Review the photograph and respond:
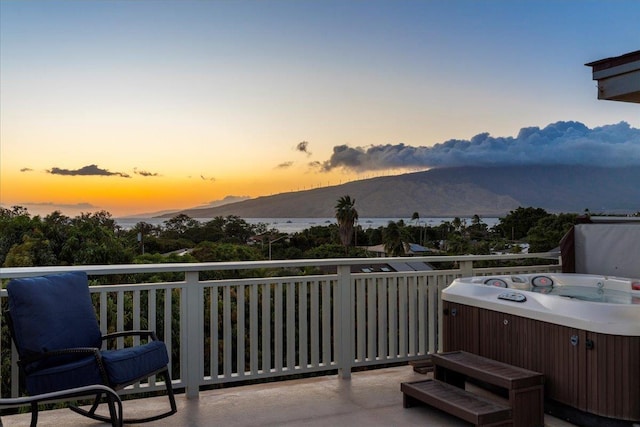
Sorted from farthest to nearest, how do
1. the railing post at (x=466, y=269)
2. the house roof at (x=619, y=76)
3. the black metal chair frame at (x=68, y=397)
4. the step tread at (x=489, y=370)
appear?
the railing post at (x=466, y=269), the house roof at (x=619, y=76), the step tread at (x=489, y=370), the black metal chair frame at (x=68, y=397)

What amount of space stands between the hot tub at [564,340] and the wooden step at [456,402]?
1.34 feet

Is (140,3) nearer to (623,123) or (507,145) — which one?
(623,123)

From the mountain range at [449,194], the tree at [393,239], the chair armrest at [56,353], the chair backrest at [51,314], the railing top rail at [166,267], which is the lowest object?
the tree at [393,239]

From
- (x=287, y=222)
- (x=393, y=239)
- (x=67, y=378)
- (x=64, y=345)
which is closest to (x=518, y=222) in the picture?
(x=393, y=239)

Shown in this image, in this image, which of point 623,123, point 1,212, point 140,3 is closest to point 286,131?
point 140,3

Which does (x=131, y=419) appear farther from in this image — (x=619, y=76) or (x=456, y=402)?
(x=619, y=76)

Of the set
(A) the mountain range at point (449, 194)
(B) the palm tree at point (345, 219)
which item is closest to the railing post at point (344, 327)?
(A) the mountain range at point (449, 194)

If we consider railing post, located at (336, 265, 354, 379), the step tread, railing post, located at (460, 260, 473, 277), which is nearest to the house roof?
railing post, located at (460, 260, 473, 277)

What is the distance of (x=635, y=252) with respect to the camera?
4.53 m

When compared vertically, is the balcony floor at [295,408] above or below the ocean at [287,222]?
below

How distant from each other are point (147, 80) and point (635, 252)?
20.2 feet

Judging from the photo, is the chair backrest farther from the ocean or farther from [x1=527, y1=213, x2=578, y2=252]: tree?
[x1=527, y1=213, x2=578, y2=252]: tree

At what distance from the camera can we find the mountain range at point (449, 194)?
42.6 feet

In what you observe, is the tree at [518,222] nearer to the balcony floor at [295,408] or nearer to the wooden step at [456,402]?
the balcony floor at [295,408]
